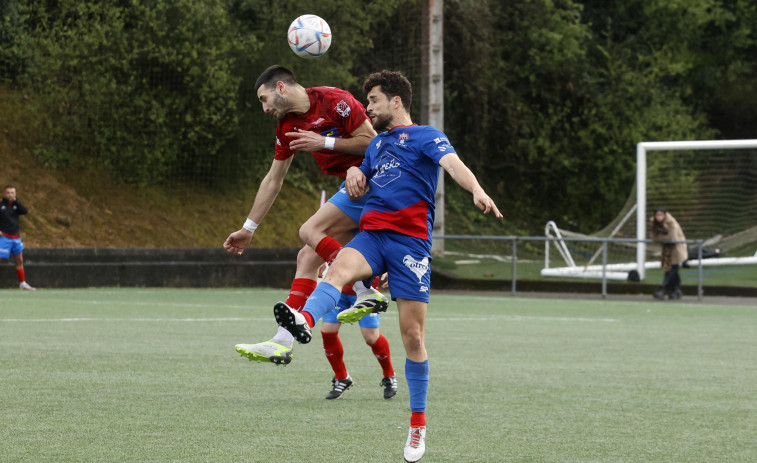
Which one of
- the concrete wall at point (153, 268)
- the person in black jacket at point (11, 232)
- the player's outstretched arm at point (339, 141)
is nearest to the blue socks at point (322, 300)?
the player's outstretched arm at point (339, 141)

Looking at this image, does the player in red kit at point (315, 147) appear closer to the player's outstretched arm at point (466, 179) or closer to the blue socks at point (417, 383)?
the blue socks at point (417, 383)

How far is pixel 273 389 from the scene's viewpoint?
29.5ft

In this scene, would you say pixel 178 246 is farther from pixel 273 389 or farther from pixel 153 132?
pixel 273 389

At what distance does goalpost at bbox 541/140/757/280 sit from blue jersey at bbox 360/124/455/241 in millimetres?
18020

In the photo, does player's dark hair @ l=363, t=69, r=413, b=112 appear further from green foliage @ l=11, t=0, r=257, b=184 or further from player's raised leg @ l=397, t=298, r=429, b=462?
green foliage @ l=11, t=0, r=257, b=184

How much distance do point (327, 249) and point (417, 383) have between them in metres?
1.47

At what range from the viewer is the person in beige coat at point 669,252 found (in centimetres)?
2272

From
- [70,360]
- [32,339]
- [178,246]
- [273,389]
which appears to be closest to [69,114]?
[178,246]

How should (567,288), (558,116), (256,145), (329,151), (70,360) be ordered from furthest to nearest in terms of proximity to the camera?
(558,116), (256,145), (567,288), (70,360), (329,151)

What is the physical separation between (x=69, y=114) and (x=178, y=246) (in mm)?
3990

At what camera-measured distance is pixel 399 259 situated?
21.0 feet

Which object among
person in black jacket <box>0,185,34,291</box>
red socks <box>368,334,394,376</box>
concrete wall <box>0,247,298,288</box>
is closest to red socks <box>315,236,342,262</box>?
red socks <box>368,334,394,376</box>

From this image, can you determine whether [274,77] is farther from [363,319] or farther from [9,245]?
[9,245]

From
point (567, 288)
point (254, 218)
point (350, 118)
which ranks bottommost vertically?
point (567, 288)
